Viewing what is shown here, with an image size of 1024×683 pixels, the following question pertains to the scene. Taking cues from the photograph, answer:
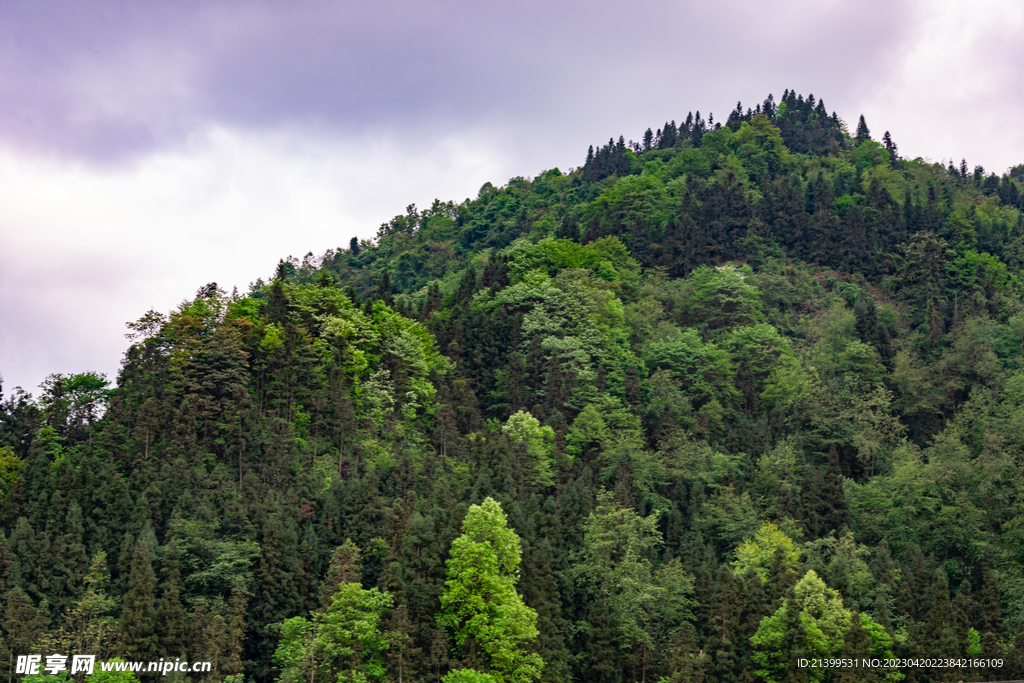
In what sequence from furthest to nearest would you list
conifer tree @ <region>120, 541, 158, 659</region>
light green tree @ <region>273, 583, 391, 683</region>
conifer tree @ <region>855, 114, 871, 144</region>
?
conifer tree @ <region>855, 114, 871, 144</region>, light green tree @ <region>273, 583, 391, 683</region>, conifer tree @ <region>120, 541, 158, 659</region>

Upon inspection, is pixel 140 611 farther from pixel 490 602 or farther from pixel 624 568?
pixel 624 568

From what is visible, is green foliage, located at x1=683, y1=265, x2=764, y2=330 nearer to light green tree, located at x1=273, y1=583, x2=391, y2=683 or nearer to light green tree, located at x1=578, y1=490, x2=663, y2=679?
light green tree, located at x1=578, y1=490, x2=663, y2=679

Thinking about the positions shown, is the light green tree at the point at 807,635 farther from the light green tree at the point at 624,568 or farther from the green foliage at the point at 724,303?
the green foliage at the point at 724,303

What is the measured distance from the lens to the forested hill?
5425 centimetres

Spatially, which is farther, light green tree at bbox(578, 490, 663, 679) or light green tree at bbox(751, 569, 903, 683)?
light green tree at bbox(578, 490, 663, 679)

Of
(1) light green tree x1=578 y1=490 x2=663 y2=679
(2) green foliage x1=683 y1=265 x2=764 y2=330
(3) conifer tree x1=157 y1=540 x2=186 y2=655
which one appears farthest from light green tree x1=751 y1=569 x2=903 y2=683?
(2) green foliage x1=683 y1=265 x2=764 y2=330

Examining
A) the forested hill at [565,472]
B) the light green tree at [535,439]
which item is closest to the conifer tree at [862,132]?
the forested hill at [565,472]

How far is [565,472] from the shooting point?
227 ft

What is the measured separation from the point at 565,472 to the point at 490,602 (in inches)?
653

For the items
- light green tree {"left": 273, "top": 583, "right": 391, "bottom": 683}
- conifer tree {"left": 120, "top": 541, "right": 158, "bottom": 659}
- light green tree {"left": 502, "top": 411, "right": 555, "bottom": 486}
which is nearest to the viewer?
conifer tree {"left": 120, "top": 541, "right": 158, "bottom": 659}

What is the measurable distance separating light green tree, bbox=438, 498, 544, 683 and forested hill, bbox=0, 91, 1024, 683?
162 millimetres

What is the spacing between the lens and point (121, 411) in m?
65.2

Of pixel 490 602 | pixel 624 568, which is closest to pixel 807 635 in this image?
pixel 624 568

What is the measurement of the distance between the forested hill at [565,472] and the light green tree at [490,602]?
162 millimetres
